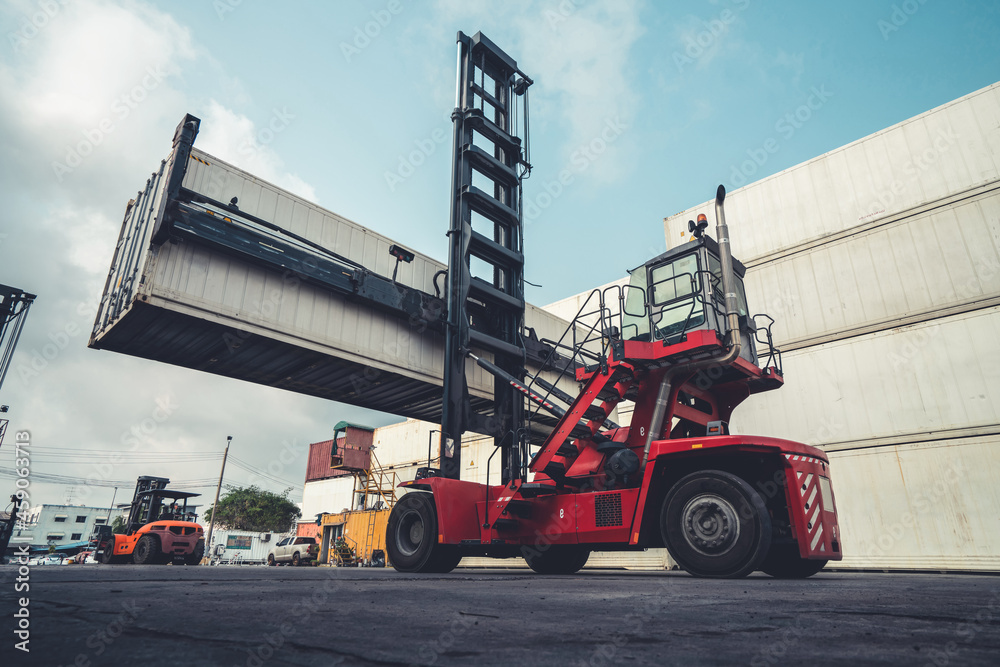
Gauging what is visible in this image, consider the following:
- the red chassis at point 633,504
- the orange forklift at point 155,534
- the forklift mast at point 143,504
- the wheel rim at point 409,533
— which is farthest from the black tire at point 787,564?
the forklift mast at point 143,504

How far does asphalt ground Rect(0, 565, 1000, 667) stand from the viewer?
1451 mm

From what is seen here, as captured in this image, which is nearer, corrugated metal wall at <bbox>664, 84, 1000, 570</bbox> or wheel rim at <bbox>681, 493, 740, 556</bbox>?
wheel rim at <bbox>681, 493, 740, 556</bbox>

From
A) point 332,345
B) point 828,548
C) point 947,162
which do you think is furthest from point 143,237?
point 947,162

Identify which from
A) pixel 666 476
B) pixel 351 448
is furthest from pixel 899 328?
pixel 351 448

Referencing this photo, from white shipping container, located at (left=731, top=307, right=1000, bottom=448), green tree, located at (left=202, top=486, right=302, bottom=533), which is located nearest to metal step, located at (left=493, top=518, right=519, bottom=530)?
white shipping container, located at (left=731, top=307, right=1000, bottom=448)

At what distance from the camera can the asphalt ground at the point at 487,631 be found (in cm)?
145

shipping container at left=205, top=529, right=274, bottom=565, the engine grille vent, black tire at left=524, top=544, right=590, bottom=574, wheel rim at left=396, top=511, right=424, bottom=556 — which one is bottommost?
shipping container at left=205, top=529, right=274, bottom=565

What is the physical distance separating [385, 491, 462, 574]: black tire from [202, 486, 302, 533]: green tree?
163ft

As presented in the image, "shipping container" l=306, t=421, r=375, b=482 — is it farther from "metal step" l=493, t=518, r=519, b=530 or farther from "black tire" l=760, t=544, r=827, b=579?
"black tire" l=760, t=544, r=827, b=579

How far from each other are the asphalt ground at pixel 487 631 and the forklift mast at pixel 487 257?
602cm

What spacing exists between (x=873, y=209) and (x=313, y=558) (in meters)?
22.8

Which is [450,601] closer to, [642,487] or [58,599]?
[58,599]

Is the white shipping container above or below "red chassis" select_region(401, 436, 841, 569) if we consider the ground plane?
above

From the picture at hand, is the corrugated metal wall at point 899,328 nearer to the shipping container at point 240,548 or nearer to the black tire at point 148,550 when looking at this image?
the black tire at point 148,550
